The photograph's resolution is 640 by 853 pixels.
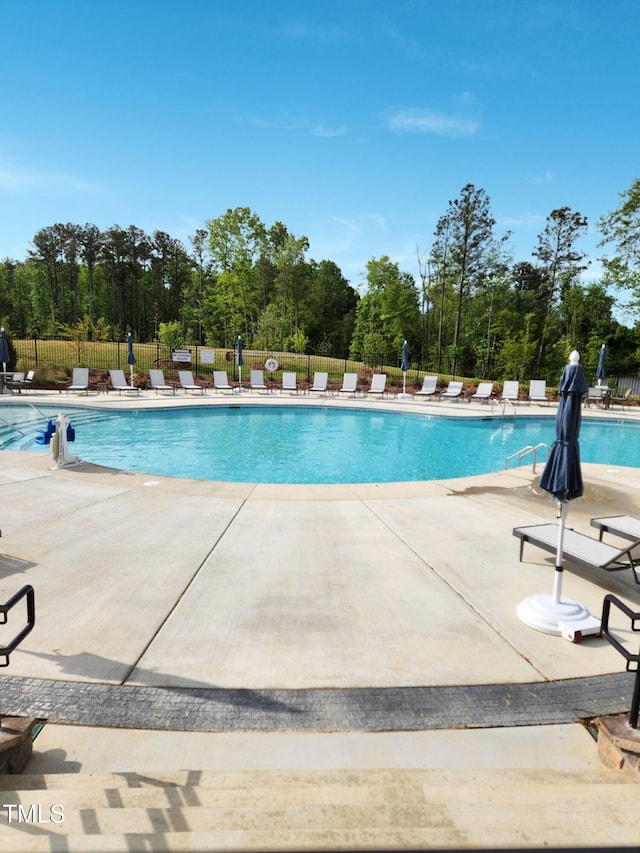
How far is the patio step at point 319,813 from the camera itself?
1385 mm

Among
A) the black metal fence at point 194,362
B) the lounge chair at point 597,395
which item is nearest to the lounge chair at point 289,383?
the black metal fence at point 194,362

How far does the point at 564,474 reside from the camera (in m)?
3.28

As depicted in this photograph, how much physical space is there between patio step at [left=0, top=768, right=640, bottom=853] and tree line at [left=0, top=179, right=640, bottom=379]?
26.9m

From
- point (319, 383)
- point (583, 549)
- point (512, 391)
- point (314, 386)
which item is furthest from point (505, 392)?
point (583, 549)

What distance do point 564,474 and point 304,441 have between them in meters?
10.0

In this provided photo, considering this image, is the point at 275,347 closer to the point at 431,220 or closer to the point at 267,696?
the point at 431,220

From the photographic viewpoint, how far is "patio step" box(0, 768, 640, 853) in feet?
4.54

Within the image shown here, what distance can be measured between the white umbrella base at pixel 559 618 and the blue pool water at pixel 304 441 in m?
5.71

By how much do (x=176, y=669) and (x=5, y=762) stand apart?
1.02 m

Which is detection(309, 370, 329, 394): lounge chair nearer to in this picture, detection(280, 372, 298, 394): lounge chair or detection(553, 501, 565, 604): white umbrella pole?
detection(280, 372, 298, 394): lounge chair

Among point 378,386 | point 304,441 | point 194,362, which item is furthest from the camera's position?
point 194,362

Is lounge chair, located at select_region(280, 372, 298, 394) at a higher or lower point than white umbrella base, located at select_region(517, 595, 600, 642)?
higher

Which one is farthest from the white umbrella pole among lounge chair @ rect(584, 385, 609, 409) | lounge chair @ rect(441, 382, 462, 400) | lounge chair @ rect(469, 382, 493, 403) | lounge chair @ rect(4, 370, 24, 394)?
lounge chair @ rect(4, 370, 24, 394)

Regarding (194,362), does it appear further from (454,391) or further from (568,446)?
(568,446)
